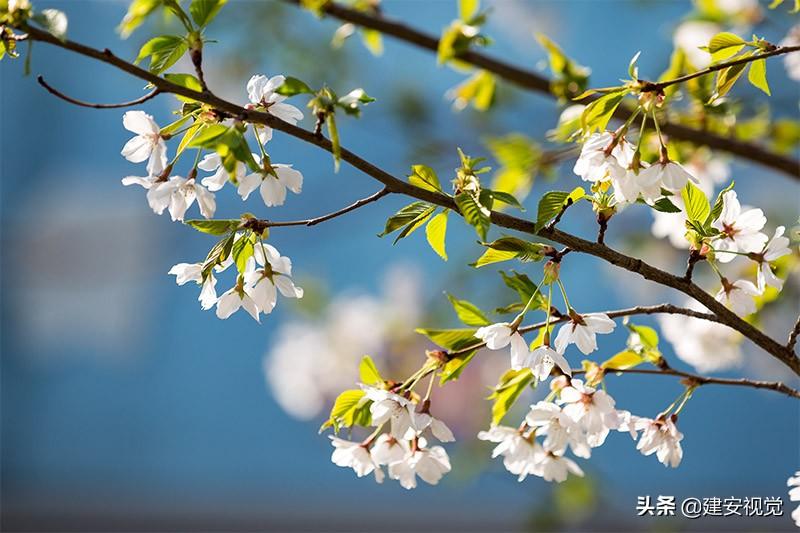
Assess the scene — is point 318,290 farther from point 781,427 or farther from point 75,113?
point 75,113

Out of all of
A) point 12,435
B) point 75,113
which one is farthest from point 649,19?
point 12,435

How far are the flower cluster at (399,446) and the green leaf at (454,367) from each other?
18 millimetres

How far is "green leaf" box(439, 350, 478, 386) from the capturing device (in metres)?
0.37

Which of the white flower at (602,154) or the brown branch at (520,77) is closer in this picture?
the white flower at (602,154)

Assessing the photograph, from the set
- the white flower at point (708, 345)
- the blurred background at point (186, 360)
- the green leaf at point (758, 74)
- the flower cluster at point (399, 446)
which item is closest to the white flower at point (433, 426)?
the flower cluster at point (399, 446)

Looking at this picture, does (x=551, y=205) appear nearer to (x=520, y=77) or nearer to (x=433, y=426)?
(x=433, y=426)

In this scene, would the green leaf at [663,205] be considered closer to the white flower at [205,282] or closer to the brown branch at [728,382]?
the brown branch at [728,382]

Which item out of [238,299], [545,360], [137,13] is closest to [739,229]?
[545,360]

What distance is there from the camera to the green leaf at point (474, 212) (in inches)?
12.2

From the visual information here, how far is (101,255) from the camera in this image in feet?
10.9

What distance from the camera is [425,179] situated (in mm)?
351

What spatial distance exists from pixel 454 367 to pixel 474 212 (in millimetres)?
87

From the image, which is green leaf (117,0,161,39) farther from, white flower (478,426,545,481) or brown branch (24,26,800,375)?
white flower (478,426,545,481)

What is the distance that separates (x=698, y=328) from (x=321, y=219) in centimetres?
39
